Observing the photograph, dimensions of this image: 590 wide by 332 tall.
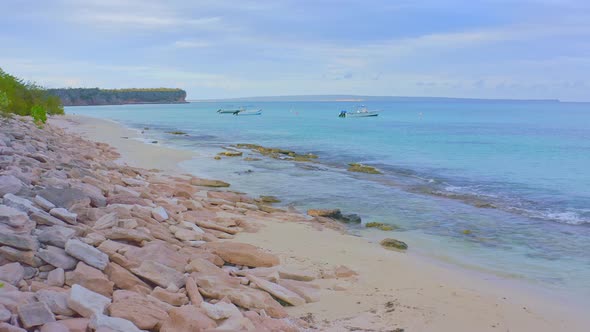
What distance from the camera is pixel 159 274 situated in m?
6.04

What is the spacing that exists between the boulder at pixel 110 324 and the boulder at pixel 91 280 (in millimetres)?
755

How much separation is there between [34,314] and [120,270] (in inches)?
53.9

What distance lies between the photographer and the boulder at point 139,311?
4898mm

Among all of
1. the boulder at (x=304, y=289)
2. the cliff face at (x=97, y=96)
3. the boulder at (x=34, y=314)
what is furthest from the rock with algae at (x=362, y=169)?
the cliff face at (x=97, y=96)

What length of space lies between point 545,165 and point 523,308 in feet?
79.5

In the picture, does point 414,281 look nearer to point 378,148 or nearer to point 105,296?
point 105,296

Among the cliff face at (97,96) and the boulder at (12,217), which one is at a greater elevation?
the cliff face at (97,96)

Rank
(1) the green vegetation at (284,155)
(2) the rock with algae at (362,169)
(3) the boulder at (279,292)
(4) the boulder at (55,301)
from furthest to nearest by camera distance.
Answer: (1) the green vegetation at (284,155), (2) the rock with algae at (362,169), (3) the boulder at (279,292), (4) the boulder at (55,301)

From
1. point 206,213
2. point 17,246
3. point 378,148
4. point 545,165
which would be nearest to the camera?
point 17,246

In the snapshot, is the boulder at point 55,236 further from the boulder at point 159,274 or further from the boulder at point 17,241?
the boulder at point 159,274

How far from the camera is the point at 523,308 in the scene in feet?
23.5

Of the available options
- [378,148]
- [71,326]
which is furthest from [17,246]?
[378,148]

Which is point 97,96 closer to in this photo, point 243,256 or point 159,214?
point 159,214

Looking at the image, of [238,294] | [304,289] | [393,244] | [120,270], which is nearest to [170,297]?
[120,270]
